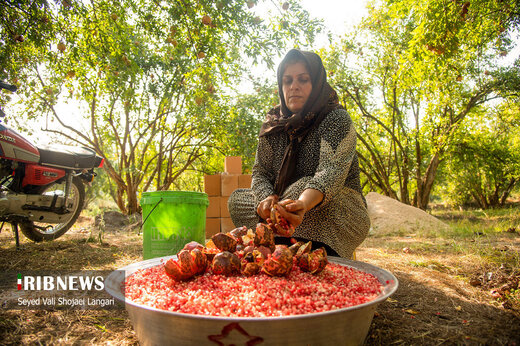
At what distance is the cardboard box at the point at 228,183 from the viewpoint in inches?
173

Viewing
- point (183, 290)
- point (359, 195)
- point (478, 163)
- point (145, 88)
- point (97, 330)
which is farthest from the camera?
point (478, 163)

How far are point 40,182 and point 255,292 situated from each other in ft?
10.5

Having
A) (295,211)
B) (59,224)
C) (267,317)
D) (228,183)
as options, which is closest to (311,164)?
(295,211)

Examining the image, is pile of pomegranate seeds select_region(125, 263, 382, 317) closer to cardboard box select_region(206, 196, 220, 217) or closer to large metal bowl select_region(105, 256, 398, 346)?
large metal bowl select_region(105, 256, 398, 346)

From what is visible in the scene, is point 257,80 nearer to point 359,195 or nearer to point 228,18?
point 228,18

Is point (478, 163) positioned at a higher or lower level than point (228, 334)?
higher

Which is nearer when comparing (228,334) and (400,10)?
(228,334)

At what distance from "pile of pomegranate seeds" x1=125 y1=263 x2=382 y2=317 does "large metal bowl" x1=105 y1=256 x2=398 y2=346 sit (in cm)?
9

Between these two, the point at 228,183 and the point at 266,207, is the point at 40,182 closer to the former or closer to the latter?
the point at 228,183

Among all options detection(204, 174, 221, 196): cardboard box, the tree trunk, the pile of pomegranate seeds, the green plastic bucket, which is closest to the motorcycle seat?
detection(204, 174, 221, 196): cardboard box

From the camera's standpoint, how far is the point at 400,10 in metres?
4.59

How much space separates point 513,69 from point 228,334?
9175 mm

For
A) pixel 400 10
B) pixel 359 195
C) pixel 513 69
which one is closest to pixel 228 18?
pixel 359 195

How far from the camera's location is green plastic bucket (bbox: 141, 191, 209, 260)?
2.24 m
